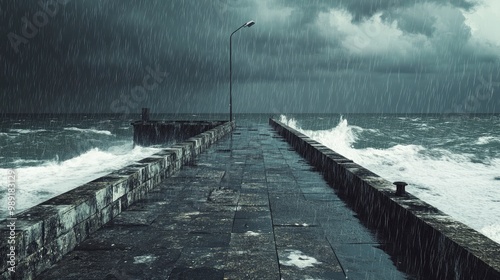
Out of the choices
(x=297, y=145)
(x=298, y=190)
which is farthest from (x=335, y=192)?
(x=297, y=145)

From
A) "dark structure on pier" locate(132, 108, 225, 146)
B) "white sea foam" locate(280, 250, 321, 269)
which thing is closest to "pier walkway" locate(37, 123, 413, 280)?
"white sea foam" locate(280, 250, 321, 269)

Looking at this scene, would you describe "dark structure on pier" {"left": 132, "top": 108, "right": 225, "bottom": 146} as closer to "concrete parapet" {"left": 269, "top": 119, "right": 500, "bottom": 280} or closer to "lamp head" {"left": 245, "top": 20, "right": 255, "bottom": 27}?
"lamp head" {"left": 245, "top": 20, "right": 255, "bottom": 27}

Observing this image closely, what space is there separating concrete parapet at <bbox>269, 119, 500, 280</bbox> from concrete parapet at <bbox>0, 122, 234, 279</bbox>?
357cm

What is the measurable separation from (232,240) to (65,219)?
1.86 m

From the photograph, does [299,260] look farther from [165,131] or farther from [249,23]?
[165,131]

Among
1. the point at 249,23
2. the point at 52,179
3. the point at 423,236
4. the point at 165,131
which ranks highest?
the point at 249,23

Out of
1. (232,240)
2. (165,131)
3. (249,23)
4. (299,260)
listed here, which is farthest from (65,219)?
(165,131)

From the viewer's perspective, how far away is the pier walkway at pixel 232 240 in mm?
3561

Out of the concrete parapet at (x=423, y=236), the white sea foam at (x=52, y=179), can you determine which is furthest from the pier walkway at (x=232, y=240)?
the white sea foam at (x=52, y=179)

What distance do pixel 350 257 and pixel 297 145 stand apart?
1113 cm

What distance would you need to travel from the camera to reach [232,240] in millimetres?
4387

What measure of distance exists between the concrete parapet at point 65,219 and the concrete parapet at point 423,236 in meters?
3.57

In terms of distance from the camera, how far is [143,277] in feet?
11.2

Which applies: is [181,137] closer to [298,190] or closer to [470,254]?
[298,190]
